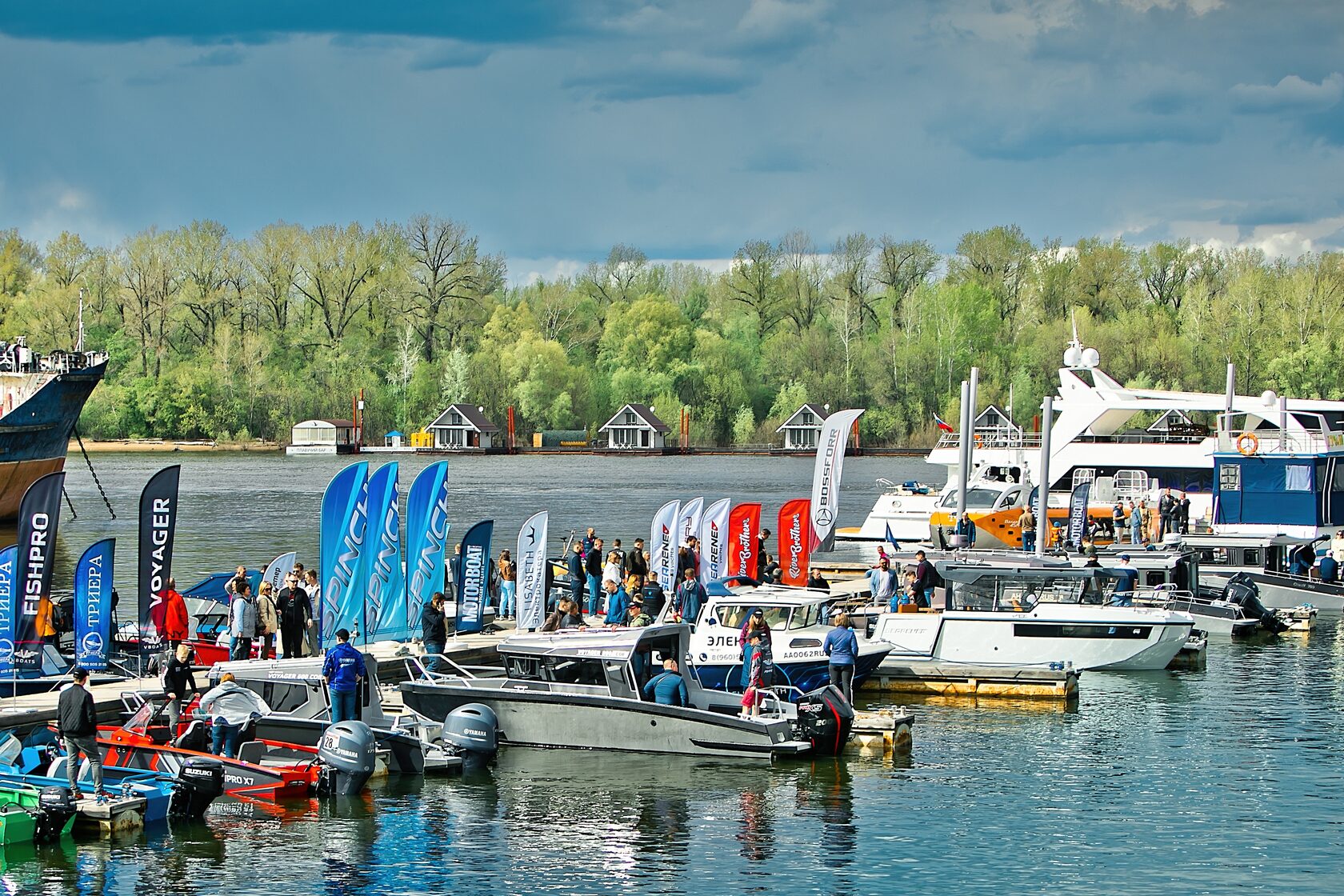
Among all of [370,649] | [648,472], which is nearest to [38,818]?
[370,649]

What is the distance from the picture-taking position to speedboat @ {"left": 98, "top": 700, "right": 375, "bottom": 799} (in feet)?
64.3

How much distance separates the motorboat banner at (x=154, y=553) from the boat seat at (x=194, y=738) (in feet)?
15.2

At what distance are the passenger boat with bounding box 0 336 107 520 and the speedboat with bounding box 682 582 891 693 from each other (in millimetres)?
40648

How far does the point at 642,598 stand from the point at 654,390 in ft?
404

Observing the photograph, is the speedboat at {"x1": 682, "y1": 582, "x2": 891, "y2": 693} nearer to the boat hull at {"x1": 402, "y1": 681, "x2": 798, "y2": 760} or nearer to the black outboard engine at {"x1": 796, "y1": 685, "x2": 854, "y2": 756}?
the black outboard engine at {"x1": 796, "y1": 685, "x2": 854, "y2": 756}

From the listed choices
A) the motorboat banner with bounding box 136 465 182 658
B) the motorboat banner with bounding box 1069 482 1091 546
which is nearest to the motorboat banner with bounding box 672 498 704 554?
the motorboat banner with bounding box 136 465 182 658

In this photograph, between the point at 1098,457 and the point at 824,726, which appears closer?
the point at 824,726

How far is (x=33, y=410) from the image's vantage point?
6091 cm

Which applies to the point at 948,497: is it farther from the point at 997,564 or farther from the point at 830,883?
the point at 830,883

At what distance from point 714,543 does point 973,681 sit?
8540 millimetres

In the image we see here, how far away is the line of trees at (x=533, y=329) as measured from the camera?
141m

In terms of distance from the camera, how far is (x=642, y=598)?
29.8 m

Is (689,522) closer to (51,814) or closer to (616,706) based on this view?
(616,706)

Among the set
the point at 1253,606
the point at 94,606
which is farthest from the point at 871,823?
the point at 1253,606
